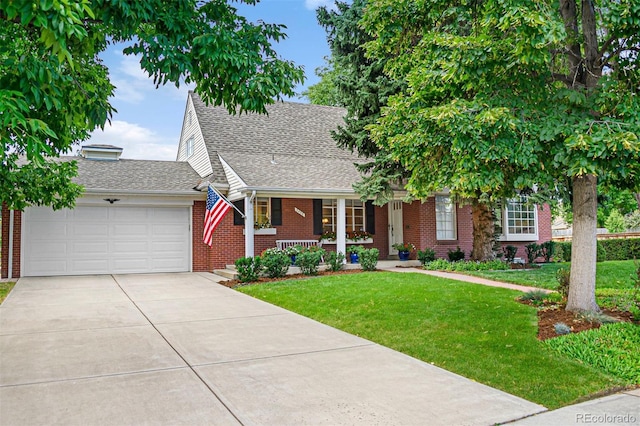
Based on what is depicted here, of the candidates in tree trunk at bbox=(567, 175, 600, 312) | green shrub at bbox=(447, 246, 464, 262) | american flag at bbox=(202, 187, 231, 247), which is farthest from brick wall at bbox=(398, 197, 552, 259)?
tree trunk at bbox=(567, 175, 600, 312)

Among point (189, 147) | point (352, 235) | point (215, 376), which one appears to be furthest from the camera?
point (189, 147)

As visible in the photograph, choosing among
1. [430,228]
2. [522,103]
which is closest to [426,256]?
[430,228]

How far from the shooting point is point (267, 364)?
5.20 metres

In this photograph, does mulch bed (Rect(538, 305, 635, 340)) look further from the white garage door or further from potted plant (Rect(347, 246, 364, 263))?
the white garage door

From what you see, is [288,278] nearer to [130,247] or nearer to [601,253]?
[130,247]

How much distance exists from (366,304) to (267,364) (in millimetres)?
3460

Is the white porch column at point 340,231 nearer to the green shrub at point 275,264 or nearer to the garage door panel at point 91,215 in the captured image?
the green shrub at point 275,264

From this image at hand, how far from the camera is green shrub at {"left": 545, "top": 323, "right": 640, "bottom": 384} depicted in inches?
189

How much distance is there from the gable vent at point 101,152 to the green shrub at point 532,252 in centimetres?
1526

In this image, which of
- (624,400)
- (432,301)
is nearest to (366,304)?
(432,301)

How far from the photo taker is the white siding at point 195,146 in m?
16.3

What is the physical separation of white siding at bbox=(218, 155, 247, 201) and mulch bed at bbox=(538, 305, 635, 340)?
8354mm

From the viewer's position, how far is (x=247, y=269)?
39.8 ft

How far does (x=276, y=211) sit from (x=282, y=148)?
3.15m
